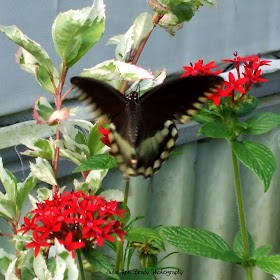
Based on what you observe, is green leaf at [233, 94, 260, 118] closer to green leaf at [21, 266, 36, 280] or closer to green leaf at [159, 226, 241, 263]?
green leaf at [159, 226, 241, 263]

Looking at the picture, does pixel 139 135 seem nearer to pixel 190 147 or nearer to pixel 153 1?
pixel 153 1

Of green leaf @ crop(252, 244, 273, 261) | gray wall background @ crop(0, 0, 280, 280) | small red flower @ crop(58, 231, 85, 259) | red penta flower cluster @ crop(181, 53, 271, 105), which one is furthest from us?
gray wall background @ crop(0, 0, 280, 280)

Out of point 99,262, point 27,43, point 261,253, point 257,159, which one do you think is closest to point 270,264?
point 261,253

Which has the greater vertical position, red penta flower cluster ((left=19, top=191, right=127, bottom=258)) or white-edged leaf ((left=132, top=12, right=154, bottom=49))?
white-edged leaf ((left=132, top=12, right=154, bottom=49))

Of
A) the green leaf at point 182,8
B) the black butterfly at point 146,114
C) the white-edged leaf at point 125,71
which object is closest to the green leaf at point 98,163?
the black butterfly at point 146,114

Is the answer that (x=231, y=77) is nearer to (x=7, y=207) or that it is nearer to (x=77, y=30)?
(x=77, y=30)

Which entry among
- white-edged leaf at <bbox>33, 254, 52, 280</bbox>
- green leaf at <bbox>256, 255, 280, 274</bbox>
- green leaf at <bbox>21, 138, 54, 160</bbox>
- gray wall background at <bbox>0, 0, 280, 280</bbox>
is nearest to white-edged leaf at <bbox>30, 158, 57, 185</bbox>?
green leaf at <bbox>21, 138, 54, 160</bbox>

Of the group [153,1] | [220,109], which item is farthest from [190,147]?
[153,1]
